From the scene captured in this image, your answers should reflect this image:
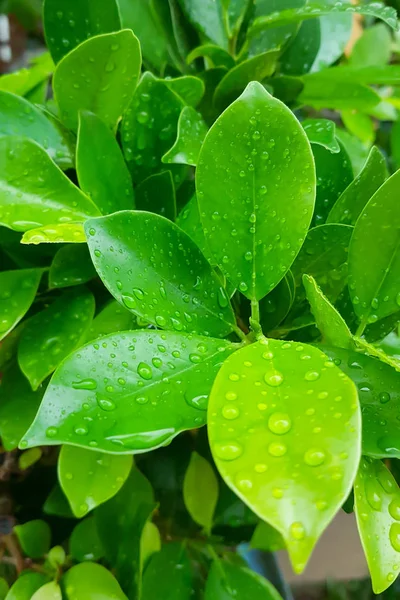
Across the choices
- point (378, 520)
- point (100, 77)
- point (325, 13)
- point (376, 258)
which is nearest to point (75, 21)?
point (100, 77)

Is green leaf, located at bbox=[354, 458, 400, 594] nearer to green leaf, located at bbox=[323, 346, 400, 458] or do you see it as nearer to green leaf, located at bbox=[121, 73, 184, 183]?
green leaf, located at bbox=[323, 346, 400, 458]

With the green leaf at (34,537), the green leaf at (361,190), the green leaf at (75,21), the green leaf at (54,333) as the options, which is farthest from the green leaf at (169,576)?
the green leaf at (75,21)

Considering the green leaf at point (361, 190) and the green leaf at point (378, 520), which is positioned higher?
the green leaf at point (361, 190)

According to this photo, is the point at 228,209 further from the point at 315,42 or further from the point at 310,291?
the point at 315,42

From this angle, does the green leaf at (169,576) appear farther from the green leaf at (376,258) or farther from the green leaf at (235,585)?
the green leaf at (376,258)

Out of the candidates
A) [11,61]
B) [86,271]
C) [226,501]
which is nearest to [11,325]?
[86,271]

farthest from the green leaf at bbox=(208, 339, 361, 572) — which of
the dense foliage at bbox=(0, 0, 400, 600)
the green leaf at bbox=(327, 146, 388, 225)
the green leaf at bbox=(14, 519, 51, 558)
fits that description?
the green leaf at bbox=(14, 519, 51, 558)
